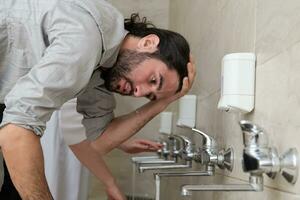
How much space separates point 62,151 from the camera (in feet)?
4.76

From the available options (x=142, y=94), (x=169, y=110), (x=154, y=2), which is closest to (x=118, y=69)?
(x=142, y=94)

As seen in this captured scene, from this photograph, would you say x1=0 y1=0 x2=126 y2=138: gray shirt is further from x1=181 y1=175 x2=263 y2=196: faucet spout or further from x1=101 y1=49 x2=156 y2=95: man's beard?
x1=181 y1=175 x2=263 y2=196: faucet spout

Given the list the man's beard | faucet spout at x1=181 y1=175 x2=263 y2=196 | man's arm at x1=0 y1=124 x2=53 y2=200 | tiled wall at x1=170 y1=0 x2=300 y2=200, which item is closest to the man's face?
the man's beard

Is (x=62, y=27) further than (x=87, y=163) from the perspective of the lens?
No

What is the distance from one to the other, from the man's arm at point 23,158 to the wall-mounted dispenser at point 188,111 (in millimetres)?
552

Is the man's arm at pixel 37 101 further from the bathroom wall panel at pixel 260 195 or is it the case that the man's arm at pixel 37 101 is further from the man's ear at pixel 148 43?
the bathroom wall panel at pixel 260 195

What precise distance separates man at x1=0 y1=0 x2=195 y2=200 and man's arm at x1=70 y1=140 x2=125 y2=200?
0.73ft

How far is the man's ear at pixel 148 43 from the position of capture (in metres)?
1.05

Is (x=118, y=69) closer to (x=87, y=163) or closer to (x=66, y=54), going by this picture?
(x=66, y=54)

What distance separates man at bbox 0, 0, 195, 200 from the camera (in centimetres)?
77

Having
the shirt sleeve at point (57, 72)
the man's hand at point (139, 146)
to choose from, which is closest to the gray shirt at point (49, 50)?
the shirt sleeve at point (57, 72)

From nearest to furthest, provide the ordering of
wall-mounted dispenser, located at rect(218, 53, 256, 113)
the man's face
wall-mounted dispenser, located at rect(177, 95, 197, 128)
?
wall-mounted dispenser, located at rect(218, 53, 256, 113)
the man's face
wall-mounted dispenser, located at rect(177, 95, 197, 128)

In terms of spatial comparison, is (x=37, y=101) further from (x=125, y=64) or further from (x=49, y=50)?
(x=125, y=64)

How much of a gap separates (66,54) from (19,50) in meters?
0.20
